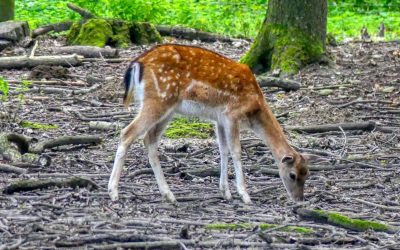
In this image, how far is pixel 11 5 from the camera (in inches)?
706

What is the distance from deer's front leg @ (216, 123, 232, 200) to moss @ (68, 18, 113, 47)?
25.3 feet

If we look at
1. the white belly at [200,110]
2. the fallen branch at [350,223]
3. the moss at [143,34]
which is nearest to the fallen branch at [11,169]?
the white belly at [200,110]

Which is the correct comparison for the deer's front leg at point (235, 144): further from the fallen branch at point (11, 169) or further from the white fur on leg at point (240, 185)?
the fallen branch at point (11, 169)

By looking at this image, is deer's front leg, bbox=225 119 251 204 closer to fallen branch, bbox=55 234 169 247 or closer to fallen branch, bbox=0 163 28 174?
fallen branch, bbox=0 163 28 174

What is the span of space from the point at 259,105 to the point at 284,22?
19.7 feet

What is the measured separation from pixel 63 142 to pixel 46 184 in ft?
6.73

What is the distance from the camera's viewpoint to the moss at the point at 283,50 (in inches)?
580

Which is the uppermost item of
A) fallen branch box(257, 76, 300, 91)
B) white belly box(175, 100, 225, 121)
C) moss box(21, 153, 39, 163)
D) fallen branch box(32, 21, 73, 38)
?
white belly box(175, 100, 225, 121)

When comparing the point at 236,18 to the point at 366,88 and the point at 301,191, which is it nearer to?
the point at 366,88

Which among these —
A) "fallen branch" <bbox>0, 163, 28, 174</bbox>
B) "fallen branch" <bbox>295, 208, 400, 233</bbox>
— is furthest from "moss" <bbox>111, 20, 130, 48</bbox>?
"fallen branch" <bbox>295, 208, 400, 233</bbox>

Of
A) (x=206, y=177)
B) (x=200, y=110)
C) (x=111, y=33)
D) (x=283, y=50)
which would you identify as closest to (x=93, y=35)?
(x=111, y=33)

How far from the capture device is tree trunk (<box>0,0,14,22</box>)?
17812mm

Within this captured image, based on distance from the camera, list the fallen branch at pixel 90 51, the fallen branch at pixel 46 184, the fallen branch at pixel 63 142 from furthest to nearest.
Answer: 1. the fallen branch at pixel 90 51
2. the fallen branch at pixel 63 142
3. the fallen branch at pixel 46 184

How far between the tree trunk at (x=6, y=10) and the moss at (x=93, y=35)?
5.28 ft
